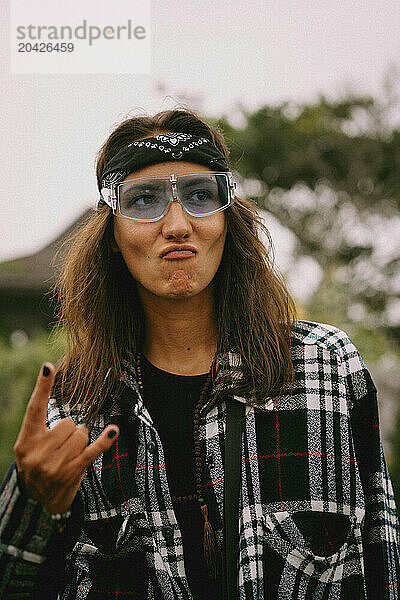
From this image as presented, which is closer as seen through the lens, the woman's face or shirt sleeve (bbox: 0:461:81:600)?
shirt sleeve (bbox: 0:461:81:600)

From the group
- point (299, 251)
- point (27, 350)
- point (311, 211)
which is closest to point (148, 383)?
point (27, 350)

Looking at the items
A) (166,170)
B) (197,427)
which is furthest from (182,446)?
(166,170)

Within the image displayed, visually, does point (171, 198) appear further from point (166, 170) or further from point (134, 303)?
point (134, 303)

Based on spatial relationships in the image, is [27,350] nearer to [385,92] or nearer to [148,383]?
[148,383]

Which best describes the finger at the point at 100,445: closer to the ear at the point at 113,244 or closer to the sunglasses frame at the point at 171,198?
the sunglasses frame at the point at 171,198

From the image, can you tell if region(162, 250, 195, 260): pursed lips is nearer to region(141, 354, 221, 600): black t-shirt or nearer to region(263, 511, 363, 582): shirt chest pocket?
region(141, 354, 221, 600): black t-shirt

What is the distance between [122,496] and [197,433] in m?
0.28

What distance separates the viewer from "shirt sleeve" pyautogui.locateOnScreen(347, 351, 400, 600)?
2109 millimetres

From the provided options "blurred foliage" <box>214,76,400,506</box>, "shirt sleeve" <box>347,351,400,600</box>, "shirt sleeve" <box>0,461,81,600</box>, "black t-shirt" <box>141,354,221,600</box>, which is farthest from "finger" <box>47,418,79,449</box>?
"blurred foliage" <box>214,76,400,506</box>

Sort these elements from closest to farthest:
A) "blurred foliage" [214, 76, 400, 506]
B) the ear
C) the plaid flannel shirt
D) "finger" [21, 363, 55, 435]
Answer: "finger" [21, 363, 55, 435], the plaid flannel shirt, the ear, "blurred foliage" [214, 76, 400, 506]

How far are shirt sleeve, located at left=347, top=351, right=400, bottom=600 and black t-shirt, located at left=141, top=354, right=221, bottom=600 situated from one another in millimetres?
457

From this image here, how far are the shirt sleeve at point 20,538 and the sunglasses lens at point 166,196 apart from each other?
0.86 metres

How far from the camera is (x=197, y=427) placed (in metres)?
2.21

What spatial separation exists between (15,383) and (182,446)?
7239mm
